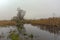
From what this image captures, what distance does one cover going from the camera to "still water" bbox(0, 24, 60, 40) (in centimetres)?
129

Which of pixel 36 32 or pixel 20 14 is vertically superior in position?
pixel 20 14

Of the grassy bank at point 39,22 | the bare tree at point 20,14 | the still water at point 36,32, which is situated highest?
the bare tree at point 20,14

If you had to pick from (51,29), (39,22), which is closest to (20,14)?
(39,22)

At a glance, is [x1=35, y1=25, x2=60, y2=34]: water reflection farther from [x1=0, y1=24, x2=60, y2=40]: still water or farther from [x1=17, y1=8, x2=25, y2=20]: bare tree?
[x1=17, y1=8, x2=25, y2=20]: bare tree

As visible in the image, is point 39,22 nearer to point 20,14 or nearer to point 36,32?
point 36,32

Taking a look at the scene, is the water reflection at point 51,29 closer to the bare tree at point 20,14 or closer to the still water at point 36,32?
the still water at point 36,32

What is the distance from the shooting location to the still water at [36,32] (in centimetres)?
129

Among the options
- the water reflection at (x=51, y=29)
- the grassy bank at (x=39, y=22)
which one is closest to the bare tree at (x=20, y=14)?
the grassy bank at (x=39, y=22)

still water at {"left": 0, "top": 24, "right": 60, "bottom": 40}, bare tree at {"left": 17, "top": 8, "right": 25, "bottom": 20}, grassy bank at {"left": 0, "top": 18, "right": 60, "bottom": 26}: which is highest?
bare tree at {"left": 17, "top": 8, "right": 25, "bottom": 20}

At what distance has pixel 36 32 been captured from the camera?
131 cm

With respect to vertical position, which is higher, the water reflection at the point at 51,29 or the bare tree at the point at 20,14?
the bare tree at the point at 20,14

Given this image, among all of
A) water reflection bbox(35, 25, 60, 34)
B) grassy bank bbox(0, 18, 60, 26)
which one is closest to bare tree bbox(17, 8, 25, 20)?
grassy bank bbox(0, 18, 60, 26)

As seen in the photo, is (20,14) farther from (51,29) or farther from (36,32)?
(51,29)

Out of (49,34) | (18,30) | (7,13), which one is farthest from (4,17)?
(49,34)
